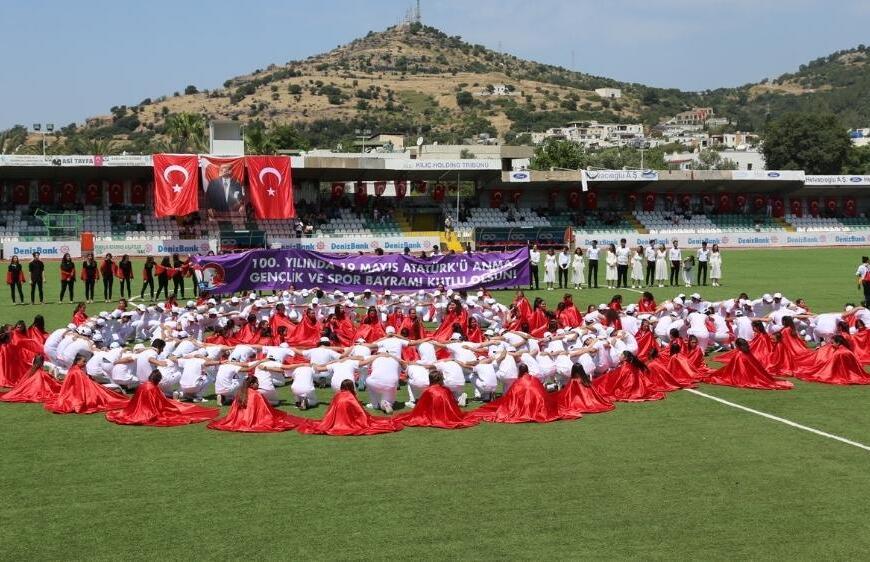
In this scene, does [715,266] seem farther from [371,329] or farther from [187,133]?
[187,133]

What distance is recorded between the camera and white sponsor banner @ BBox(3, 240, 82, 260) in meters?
43.8

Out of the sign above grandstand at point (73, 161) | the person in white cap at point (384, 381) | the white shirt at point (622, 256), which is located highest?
the sign above grandstand at point (73, 161)

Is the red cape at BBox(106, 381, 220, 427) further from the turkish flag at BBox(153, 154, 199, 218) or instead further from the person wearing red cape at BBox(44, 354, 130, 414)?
the turkish flag at BBox(153, 154, 199, 218)

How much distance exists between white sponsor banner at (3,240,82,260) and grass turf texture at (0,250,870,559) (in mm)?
31743

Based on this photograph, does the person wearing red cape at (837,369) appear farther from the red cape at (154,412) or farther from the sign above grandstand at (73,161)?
the sign above grandstand at (73,161)

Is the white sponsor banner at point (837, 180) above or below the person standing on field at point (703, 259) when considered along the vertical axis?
above

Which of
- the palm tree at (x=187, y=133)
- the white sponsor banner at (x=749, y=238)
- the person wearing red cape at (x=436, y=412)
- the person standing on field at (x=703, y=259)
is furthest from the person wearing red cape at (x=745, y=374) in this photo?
the palm tree at (x=187, y=133)

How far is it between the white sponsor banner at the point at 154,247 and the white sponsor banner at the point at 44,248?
1051mm

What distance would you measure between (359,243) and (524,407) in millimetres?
36465

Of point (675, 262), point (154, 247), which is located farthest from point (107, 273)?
point (154, 247)

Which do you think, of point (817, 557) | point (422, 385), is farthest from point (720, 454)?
point (422, 385)

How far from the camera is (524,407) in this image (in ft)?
45.8

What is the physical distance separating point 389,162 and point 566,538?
147 ft

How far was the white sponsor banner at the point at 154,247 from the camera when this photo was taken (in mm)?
45688
